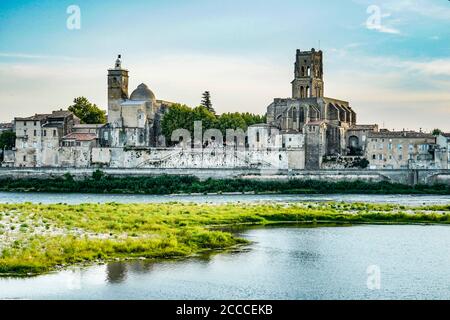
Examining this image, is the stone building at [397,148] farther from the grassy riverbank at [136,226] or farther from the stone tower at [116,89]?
the grassy riverbank at [136,226]

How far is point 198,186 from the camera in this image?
50.2 m

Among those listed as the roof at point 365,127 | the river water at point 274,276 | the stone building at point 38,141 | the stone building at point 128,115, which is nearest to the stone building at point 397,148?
the roof at point 365,127

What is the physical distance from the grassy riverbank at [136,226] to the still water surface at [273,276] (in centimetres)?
98

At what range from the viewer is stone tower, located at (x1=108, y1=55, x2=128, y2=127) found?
62.5 metres

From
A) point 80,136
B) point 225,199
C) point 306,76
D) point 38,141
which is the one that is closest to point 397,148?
point 306,76

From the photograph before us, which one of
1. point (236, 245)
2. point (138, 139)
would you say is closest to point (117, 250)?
point (236, 245)

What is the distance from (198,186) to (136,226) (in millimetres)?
26408

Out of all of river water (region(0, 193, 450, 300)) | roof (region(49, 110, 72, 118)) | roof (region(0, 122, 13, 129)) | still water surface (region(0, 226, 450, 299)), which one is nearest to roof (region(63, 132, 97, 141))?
roof (region(49, 110, 72, 118))

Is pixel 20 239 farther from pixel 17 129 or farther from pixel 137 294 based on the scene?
pixel 17 129

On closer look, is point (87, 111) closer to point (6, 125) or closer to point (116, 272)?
point (6, 125)

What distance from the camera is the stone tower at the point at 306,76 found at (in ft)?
224

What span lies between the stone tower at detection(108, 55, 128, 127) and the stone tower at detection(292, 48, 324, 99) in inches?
548

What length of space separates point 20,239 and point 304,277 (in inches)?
262

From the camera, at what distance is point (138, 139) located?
201ft
